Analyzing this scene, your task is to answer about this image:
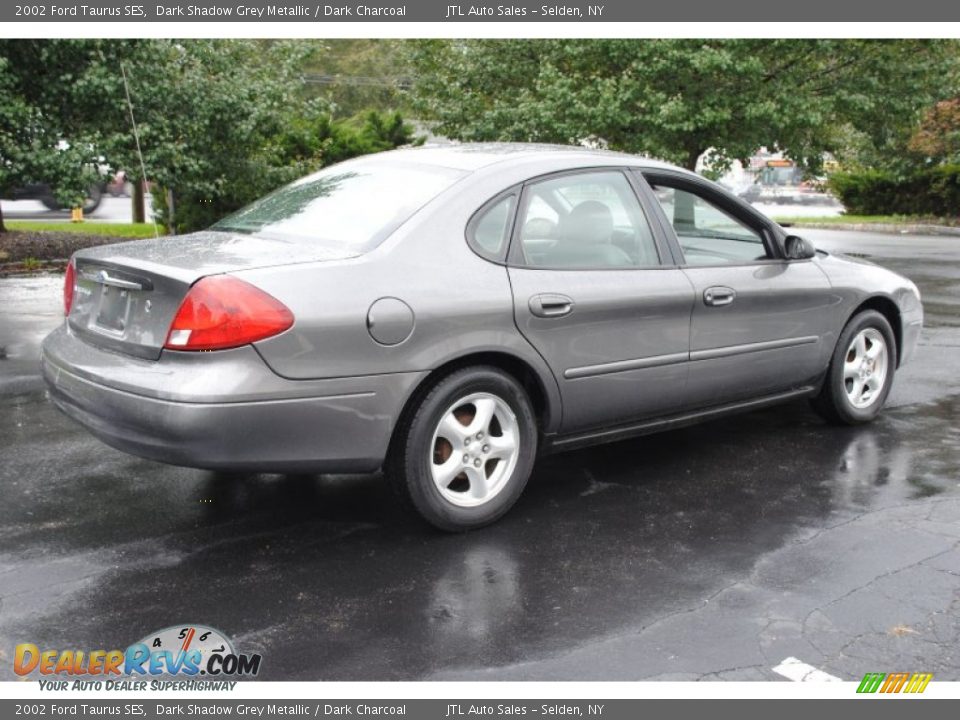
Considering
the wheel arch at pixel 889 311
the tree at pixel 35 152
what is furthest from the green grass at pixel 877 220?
the wheel arch at pixel 889 311

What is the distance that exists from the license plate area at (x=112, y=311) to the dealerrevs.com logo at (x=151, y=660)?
4.46 ft

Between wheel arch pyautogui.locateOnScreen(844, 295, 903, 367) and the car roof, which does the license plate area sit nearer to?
the car roof

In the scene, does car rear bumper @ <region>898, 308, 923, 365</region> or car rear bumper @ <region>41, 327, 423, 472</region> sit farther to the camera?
car rear bumper @ <region>898, 308, 923, 365</region>

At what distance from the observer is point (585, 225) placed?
500 cm

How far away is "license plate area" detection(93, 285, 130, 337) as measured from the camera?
432 centimetres

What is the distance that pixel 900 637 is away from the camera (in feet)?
11.8

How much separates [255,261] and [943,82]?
15037mm

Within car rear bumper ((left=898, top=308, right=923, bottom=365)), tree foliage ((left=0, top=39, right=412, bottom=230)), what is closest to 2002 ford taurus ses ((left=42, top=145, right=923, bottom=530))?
car rear bumper ((left=898, top=308, right=923, bottom=365))

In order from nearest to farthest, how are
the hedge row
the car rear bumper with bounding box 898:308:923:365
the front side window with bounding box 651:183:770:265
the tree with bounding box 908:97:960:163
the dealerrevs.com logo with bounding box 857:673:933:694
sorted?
the dealerrevs.com logo with bounding box 857:673:933:694, the front side window with bounding box 651:183:770:265, the car rear bumper with bounding box 898:308:923:365, the tree with bounding box 908:97:960:163, the hedge row

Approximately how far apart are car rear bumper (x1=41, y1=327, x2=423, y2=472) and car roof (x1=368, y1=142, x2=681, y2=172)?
4.09 ft

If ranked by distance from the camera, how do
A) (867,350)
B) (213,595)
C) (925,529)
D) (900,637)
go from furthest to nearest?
(867,350) < (925,529) < (213,595) < (900,637)

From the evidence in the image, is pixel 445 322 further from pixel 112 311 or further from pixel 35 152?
pixel 35 152
